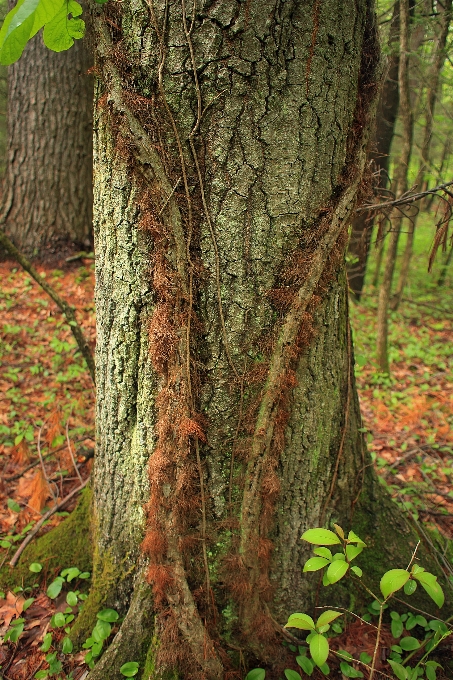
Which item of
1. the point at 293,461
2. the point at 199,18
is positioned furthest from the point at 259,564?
the point at 199,18

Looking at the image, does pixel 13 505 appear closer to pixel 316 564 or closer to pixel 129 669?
pixel 129 669

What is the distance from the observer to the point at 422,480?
3541 mm

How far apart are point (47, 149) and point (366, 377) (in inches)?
186

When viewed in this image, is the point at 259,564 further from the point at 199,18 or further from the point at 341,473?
the point at 199,18

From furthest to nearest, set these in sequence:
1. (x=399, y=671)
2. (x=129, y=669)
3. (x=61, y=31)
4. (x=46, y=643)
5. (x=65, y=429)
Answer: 1. (x=65, y=429)
2. (x=46, y=643)
3. (x=129, y=669)
4. (x=399, y=671)
5. (x=61, y=31)

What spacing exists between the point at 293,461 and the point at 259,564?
1.47ft

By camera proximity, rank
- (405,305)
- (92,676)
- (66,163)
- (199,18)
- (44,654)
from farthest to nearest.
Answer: (405,305) < (66,163) < (44,654) < (92,676) < (199,18)

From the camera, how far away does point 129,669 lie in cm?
183

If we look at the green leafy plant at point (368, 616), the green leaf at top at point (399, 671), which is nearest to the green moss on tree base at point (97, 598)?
the green leafy plant at point (368, 616)

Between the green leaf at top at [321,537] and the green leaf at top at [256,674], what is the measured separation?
0.85m

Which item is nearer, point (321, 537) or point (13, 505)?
point (321, 537)

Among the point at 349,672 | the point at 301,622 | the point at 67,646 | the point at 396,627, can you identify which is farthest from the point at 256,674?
the point at 67,646

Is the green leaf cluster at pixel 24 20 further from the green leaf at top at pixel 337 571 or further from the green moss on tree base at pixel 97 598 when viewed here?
the green moss on tree base at pixel 97 598

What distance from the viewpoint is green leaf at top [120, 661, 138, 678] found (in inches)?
71.7
